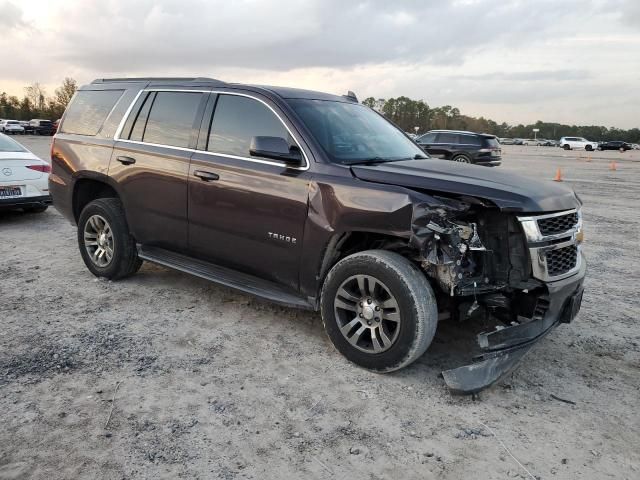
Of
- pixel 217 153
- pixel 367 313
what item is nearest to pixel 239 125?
pixel 217 153

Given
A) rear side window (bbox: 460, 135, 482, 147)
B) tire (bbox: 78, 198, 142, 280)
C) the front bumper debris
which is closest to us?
the front bumper debris

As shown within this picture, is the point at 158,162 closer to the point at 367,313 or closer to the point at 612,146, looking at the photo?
the point at 367,313

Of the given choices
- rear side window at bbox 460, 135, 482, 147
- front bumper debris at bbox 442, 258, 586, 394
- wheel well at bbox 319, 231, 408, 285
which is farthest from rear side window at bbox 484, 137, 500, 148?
wheel well at bbox 319, 231, 408, 285

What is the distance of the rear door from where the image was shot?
4.65 meters

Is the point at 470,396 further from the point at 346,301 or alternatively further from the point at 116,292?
the point at 116,292

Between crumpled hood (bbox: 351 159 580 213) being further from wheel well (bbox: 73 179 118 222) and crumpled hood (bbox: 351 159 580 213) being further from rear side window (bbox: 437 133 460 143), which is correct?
rear side window (bbox: 437 133 460 143)

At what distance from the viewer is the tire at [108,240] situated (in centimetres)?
520

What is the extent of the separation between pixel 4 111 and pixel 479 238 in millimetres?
95410

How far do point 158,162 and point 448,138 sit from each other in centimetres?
1711

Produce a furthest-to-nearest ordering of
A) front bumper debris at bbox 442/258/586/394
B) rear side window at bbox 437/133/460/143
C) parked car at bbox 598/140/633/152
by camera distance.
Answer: parked car at bbox 598/140/633/152 → rear side window at bbox 437/133/460/143 → front bumper debris at bbox 442/258/586/394

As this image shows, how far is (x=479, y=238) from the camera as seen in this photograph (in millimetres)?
3566

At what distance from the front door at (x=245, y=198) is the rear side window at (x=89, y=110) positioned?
1.49 meters

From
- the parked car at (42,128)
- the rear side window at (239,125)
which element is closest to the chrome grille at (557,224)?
the rear side window at (239,125)

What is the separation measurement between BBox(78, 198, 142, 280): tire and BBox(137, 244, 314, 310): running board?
18 cm
